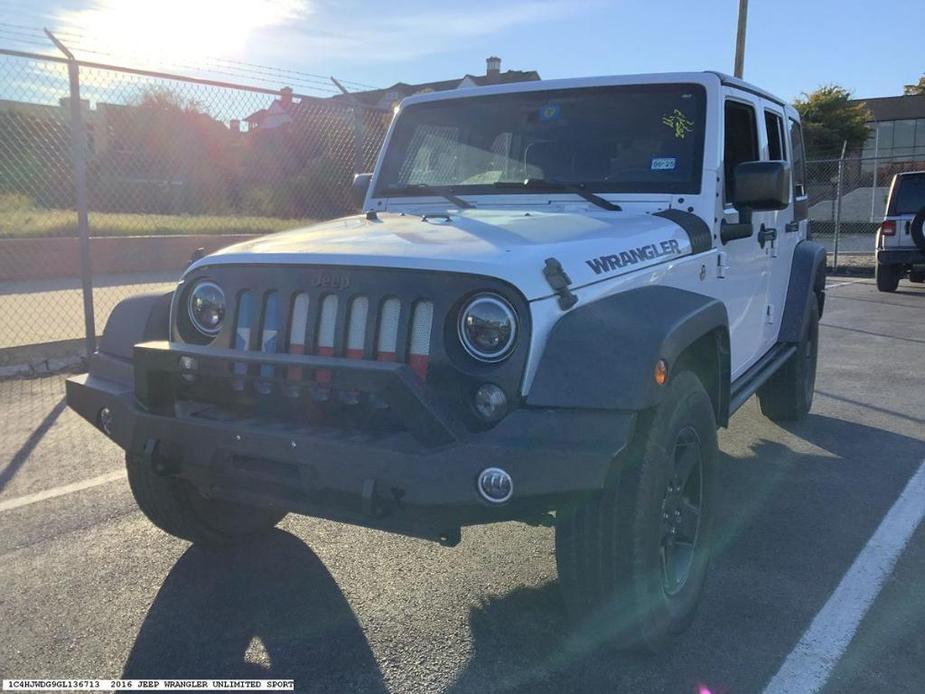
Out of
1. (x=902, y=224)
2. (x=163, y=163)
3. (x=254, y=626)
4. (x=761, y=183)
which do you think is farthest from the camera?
(x=163, y=163)

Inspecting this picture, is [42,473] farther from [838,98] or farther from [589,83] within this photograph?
[838,98]

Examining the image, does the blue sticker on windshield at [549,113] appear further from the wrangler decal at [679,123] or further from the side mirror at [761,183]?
the side mirror at [761,183]

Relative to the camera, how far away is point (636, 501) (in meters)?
2.52

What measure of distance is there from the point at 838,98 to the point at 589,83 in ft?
117

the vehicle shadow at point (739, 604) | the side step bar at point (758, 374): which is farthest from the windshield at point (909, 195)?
the vehicle shadow at point (739, 604)

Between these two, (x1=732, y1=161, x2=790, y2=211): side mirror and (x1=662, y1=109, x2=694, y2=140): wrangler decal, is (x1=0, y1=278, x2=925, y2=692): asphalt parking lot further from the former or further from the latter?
(x1=662, y1=109, x2=694, y2=140): wrangler decal

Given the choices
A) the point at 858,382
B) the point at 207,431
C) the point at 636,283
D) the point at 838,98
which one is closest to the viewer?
the point at 207,431

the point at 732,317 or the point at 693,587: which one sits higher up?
the point at 732,317

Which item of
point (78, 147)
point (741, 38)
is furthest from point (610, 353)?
point (741, 38)

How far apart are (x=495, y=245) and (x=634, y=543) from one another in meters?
1.04

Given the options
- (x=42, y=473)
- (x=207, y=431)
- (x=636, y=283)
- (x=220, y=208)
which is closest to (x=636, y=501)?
(x=636, y=283)

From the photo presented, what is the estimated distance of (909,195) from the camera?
42.8 feet

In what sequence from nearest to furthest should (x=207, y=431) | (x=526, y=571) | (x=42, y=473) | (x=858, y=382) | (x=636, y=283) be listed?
(x=207, y=431) → (x=636, y=283) → (x=526, y=571) → (x=42, y=473) → (x=858, y=382)

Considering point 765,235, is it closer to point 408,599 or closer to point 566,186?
point 566,186
